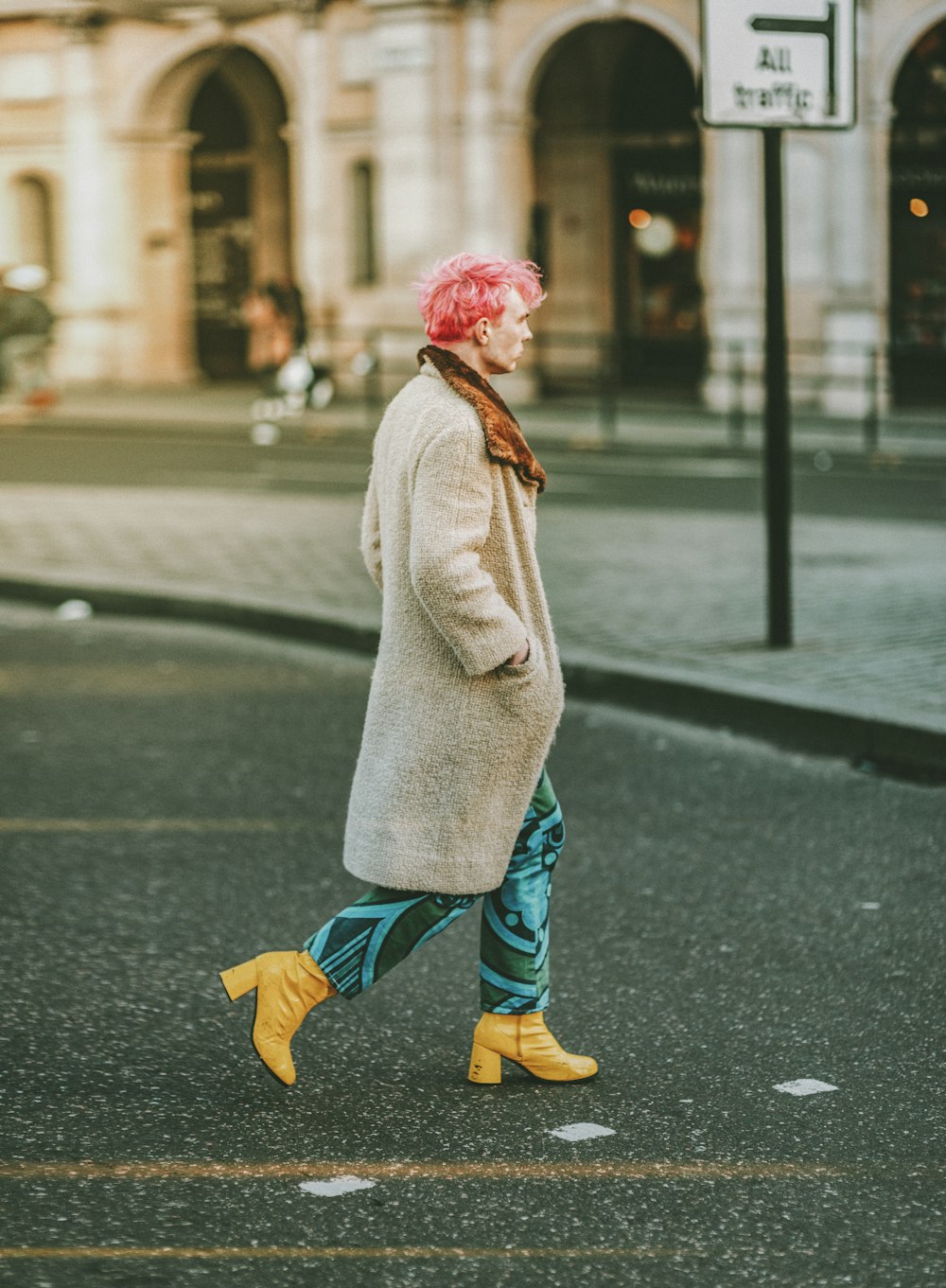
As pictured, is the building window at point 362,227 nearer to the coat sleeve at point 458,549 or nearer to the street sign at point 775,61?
the street sign at point 775,61

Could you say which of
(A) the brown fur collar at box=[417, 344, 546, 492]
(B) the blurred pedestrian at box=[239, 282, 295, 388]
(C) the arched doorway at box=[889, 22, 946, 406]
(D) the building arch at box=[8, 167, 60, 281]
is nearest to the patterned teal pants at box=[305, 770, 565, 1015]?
(A) the brown fur collar at box=[417, 344, 546, 492]

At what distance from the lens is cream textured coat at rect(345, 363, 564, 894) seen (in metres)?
4.13

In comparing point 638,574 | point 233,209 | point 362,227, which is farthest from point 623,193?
point 638,574

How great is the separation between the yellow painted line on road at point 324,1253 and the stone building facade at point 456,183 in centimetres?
1889

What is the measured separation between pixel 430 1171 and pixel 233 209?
30.9m

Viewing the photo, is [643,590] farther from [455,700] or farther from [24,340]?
[24,340]

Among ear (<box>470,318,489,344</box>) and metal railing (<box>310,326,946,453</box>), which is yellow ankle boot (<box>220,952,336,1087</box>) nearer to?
ear (<box>470,318,489,344</box>)

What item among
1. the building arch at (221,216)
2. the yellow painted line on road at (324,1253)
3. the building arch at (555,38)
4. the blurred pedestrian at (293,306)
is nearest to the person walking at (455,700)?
the yellow painted line on road at (324,1253)

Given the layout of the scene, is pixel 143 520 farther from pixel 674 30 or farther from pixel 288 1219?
pixel 674 30

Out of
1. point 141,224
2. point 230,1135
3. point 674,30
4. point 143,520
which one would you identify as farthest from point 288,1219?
point 141,224

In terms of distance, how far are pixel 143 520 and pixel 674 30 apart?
46.9ft

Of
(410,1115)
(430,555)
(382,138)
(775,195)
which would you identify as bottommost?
(410,1115)

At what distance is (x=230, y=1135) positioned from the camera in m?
4.13

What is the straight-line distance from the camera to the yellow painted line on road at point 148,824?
6.76m
